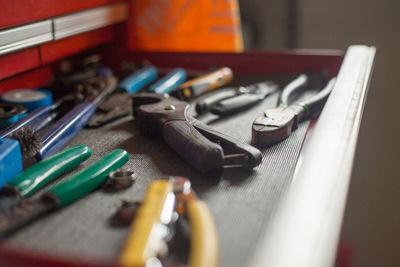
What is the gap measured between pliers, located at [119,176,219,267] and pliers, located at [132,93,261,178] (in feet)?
0.26

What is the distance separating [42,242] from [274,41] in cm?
139

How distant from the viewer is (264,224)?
1.55 ft

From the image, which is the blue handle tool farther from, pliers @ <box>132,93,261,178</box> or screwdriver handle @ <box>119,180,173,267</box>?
screwdriver handle @ <box>119,180,173,267</box>

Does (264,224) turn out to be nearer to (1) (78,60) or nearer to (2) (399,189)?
(1) (78,60)

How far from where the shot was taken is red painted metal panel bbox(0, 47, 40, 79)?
0.81 m

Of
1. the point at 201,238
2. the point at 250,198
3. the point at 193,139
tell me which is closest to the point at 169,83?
the point at 193,139

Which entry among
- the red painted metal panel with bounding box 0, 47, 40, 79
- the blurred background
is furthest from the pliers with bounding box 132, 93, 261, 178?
the blurred background

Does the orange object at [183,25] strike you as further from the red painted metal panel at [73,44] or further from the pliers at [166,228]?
the pliers at [166,228]

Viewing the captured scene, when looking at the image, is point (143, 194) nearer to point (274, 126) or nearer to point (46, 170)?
point (46, 170)

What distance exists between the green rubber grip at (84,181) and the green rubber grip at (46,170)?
0.09 ft

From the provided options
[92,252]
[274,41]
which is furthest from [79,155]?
[274,41]

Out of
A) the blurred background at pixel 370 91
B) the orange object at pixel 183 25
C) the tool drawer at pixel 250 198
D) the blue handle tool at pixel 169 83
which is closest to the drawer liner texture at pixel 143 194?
the tool drawer at pixel 250 198

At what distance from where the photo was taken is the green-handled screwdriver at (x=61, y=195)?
1.50ft

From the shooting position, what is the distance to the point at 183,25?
1.18m
